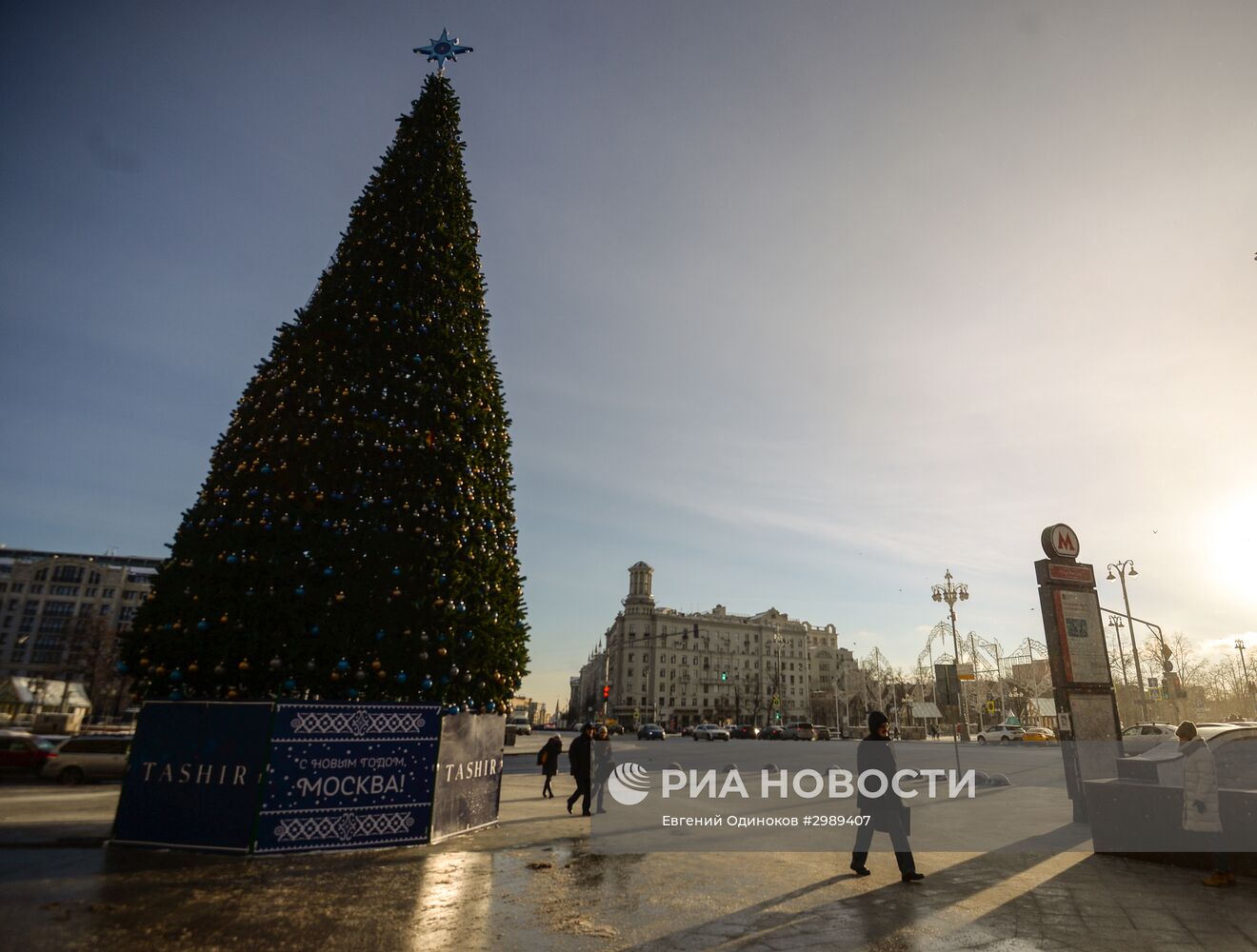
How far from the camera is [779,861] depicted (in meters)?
8.55

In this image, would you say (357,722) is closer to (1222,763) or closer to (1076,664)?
(1222,763)

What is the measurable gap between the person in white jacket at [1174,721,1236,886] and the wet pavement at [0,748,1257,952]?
27cm

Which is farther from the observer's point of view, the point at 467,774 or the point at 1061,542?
the point at 1061,542

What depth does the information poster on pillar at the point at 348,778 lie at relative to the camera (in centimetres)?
831

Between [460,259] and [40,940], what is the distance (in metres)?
10.4

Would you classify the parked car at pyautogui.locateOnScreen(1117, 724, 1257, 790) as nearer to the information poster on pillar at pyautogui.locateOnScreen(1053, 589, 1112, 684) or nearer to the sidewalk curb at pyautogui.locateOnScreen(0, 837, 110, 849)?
the information poster on pillar at pyautogui.locateOnScreen(1053, 589, 1112, 684)

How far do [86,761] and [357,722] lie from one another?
634 inches

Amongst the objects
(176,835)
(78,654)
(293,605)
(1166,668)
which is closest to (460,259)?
(293,605)

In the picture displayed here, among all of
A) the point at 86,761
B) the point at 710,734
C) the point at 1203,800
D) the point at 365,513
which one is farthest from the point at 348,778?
the point at 710,734

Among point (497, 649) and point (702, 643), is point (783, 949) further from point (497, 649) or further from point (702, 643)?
point (702, 643)

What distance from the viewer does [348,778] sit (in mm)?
8719

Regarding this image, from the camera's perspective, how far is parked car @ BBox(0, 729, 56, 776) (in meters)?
19.3

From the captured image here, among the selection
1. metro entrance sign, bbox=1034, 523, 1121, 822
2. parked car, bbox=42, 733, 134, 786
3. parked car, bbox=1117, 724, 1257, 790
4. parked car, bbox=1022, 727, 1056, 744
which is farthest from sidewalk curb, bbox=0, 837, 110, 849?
parked car, bbox=1022, 727, 1056, 744

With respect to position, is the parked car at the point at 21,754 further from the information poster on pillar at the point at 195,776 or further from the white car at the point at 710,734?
the white car at the point at 710,734
